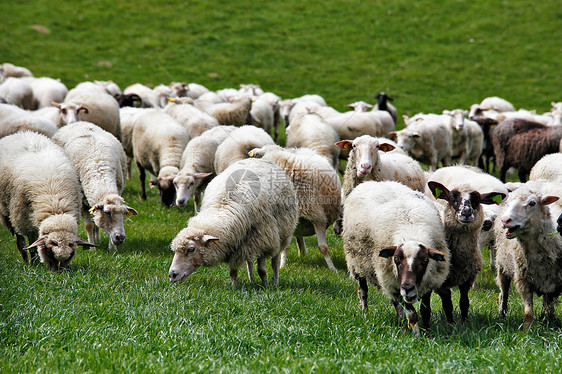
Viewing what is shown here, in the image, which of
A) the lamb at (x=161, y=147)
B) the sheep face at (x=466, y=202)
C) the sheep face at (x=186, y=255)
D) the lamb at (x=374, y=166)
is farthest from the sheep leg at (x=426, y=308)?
the lamb at (x=161, y=147)

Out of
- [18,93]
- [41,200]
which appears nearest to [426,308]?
[41,200]

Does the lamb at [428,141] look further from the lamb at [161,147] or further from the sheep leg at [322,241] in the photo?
the sheep leg at [322,241]

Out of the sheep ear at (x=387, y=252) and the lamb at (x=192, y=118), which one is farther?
the lamb at (x=192, y=118)

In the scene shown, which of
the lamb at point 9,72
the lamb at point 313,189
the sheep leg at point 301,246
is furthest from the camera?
the lamb at point 9,72

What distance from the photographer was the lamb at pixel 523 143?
42.0 feet

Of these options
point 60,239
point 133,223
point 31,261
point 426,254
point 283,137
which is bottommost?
point 283,137

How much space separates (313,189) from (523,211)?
314 centimetres

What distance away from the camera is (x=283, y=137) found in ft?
69.3

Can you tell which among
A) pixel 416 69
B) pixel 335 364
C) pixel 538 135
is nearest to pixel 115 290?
pixel 335 364

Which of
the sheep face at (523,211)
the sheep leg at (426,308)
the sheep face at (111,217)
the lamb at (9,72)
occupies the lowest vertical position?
the lamb at (9,72)

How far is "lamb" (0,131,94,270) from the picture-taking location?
21.1 ft

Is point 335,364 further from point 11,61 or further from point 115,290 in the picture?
point 11,61

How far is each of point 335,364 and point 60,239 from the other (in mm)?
3782

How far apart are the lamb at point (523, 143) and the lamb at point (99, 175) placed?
912 centimetres
